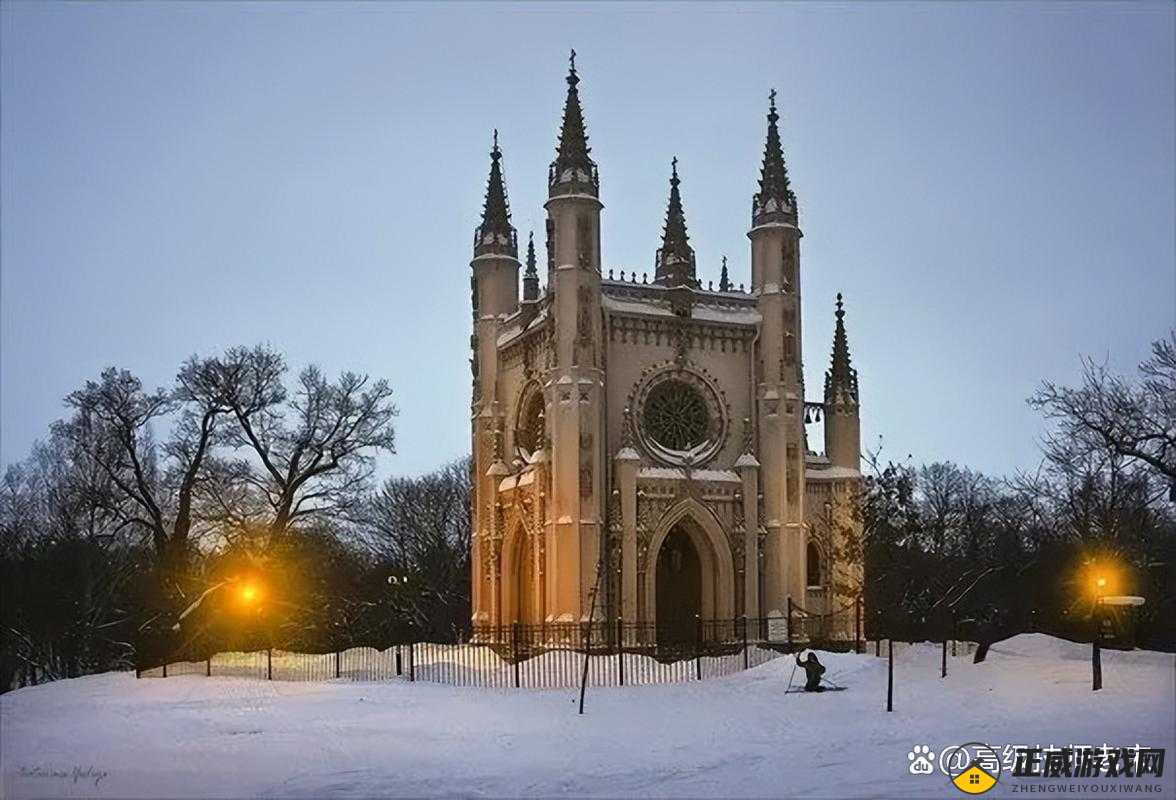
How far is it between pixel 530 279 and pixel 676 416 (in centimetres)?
849

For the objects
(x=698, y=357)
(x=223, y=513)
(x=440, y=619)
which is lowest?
(x=440, y=619)

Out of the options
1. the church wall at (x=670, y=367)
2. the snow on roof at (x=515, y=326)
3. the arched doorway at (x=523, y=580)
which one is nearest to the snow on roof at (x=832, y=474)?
the church wall at (x=670, y=367)

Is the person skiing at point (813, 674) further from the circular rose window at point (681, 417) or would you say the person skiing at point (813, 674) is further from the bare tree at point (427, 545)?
the bare tree at point (427, 545)

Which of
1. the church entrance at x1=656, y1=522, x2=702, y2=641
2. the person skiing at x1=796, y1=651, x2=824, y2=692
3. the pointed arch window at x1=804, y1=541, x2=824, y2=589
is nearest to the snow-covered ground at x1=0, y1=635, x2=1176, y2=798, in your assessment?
the person skiing at x1=796, y1=651, x2=824, y2=692

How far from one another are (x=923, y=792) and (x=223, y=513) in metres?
37.8

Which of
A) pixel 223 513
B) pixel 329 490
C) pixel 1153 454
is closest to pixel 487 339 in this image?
pixel 329 490

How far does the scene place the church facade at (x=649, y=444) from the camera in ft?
131

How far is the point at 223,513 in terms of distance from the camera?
47.0 metres

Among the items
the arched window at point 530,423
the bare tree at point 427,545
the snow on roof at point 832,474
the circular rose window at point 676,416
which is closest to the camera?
the circular rose window at point 676,416

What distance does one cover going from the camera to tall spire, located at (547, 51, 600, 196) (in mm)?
41344

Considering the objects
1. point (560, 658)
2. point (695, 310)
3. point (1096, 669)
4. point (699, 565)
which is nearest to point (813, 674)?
point (1096, 669)

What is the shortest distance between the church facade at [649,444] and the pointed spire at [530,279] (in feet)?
1.77

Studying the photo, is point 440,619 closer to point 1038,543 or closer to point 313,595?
point 313,595

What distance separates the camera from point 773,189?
1750 inches
